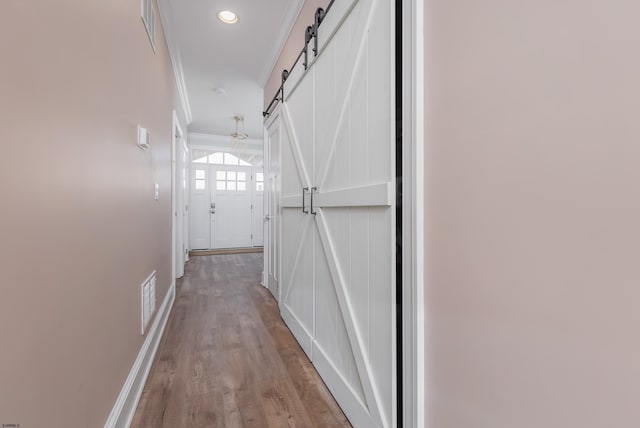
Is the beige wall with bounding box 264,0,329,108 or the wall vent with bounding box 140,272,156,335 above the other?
the beige wall with bounding box 264,0,329,108

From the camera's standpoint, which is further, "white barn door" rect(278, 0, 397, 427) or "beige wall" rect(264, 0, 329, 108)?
"beige wall" rect(264, 0, 329, 108)

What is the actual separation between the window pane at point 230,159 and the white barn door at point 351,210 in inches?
191

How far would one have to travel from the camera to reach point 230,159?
6609mm

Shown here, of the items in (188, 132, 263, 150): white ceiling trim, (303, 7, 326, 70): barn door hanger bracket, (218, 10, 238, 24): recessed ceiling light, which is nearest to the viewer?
(303, 7, 326, 70): barn door hanger bracket

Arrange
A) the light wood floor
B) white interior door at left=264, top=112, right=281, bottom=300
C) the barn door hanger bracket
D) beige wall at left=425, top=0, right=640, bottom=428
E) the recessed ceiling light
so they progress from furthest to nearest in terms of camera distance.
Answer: white interior door at left=264, top=112, right=281, bottom=300 → the recessed ceiling light → the barn door hanger bracket → the light wood floor → beige wall at left=425, top=0, right=640, bottom=428

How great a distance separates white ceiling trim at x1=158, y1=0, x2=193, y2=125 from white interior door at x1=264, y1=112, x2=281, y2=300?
1136 millimetres

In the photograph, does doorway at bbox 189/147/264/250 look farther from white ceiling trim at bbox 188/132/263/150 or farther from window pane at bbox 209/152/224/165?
white ceiling trim at bbox 188/132/263/150

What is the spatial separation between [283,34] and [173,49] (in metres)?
1.16

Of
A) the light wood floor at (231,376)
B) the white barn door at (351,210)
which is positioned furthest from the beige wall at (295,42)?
the light wood floor at (231,376)

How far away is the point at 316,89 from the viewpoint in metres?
1.80

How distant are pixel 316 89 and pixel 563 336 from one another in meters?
1.67

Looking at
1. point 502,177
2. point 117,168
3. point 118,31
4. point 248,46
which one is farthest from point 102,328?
point 248,46

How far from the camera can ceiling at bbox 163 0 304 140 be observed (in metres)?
2.36

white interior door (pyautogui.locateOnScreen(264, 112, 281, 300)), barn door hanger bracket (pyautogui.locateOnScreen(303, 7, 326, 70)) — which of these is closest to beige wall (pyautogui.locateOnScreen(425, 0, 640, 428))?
barn door hanger bracket (pyautogui.locateOnScreen(303, 7, 326, 70))
